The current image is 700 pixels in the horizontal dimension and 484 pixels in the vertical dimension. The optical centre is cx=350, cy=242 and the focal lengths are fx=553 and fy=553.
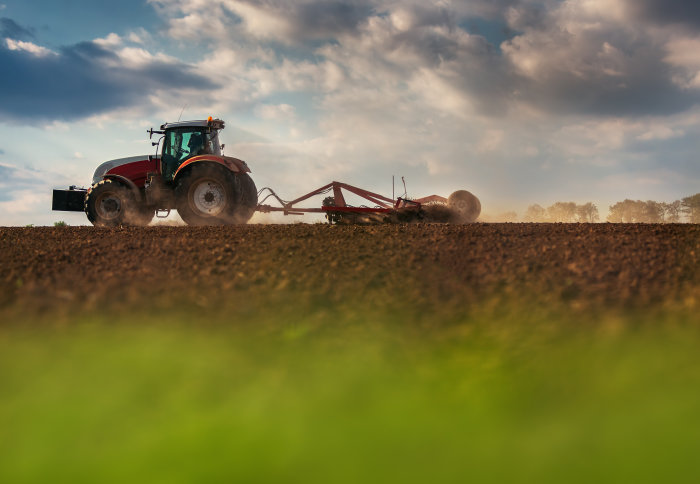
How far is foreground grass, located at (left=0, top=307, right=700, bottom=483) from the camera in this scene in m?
2.60

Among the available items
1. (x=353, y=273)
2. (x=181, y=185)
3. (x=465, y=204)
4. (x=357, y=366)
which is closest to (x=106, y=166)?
(x=181, y=185)

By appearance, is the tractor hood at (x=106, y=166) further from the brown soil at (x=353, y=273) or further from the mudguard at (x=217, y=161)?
the brown soil at (x=353, y=273)

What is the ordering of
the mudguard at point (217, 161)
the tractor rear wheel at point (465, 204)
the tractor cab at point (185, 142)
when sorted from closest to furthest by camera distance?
1. the mudguard at point (217, 161)
2. the tractor cab at point (185, 142)
3. the tractor rear wheel at point (465, 204)

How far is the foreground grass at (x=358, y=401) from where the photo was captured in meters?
2.60

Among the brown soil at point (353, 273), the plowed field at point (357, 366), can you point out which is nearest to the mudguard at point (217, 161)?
the brown soil at point (353, 273)

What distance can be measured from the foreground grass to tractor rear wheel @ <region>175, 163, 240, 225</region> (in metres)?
7.20

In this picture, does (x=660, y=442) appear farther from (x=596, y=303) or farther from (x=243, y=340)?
(x=243, y=340)

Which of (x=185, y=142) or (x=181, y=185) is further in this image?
(x=185, y=142)

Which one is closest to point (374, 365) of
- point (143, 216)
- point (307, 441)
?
point (307, 441)

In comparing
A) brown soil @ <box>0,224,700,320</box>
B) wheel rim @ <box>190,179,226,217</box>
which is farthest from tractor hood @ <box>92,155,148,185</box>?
brown soil @ <box>0,224,700,320</box>

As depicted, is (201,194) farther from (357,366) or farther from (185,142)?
(357,366)

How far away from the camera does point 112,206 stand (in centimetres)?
1262

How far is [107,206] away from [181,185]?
235 centimetres

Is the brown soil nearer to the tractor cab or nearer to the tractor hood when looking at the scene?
the tractor cab
